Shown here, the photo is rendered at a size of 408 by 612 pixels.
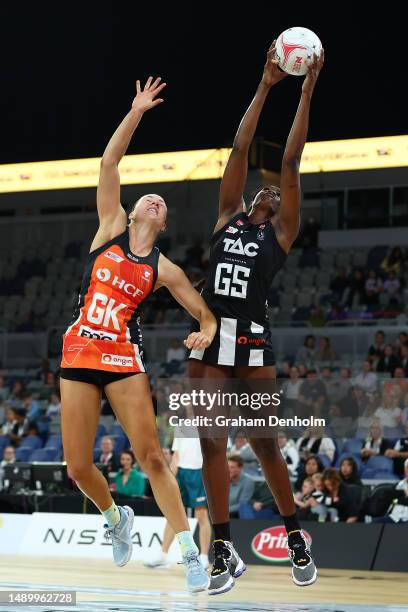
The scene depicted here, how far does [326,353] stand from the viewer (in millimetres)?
21781

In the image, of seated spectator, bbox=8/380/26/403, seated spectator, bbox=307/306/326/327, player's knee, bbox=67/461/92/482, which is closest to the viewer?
player's knee, bbox=67/461/92/482

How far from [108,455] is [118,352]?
31.7 feet

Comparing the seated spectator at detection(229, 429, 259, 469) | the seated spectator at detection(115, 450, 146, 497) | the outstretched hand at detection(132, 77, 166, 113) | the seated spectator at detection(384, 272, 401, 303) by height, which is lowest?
the seated spectator at detection(115, 450, 146, 497)

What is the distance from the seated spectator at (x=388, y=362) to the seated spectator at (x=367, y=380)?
0.21 meters

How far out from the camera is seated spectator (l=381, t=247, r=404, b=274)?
25.8 metres

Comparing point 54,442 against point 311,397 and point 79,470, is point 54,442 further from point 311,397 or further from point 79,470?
point 79,470

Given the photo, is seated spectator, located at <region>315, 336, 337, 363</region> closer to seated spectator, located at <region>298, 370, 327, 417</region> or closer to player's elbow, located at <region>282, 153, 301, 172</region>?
seated spectator, located at <region>298, 370, 327, 417</region>

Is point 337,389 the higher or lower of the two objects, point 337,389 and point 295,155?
the lower

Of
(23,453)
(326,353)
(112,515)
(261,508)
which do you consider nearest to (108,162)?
(112,515)

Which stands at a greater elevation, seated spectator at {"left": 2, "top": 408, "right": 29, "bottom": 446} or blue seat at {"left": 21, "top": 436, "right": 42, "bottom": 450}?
seated spectator at {"left": 2, "top": 408, "right": 29, "bottom": 446}

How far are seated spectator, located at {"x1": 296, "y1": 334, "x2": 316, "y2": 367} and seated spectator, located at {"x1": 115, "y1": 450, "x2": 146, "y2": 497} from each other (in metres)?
6.60

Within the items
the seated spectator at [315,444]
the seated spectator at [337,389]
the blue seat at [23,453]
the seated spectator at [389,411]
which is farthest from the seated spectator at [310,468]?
the blue seat at [23,453]

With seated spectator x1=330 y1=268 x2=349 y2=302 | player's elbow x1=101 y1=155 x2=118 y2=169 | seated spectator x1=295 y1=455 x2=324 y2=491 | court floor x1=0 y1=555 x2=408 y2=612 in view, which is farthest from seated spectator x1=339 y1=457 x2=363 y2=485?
seated spectator x1=330 y1=268 x2=349 y2=302

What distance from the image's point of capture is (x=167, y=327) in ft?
85.4
